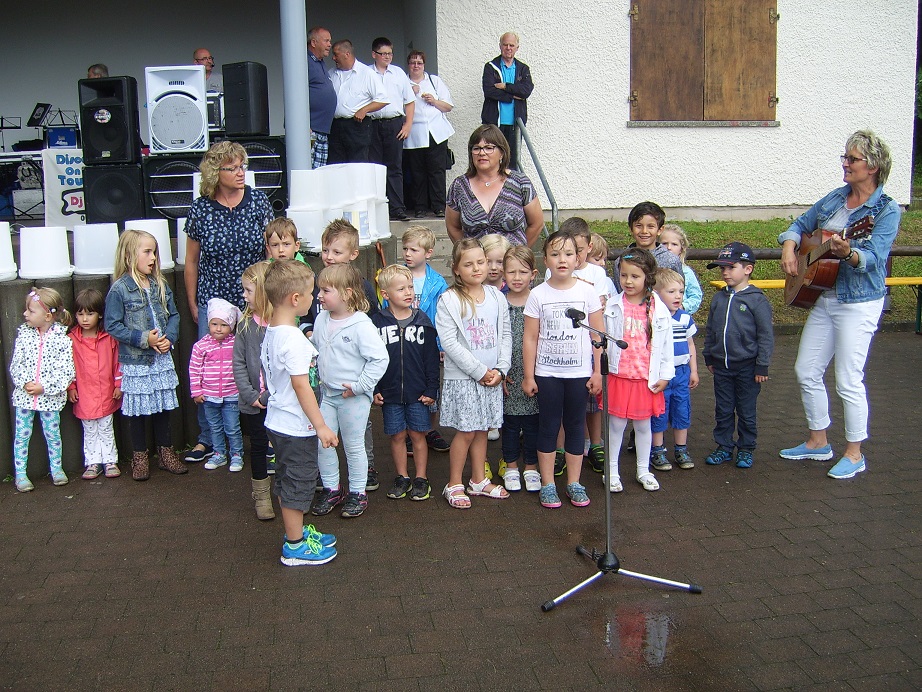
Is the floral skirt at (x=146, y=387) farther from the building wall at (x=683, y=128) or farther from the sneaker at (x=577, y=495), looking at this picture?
the building wall at (x=683, y=128)

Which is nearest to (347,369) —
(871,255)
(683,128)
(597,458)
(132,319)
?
(132,319)

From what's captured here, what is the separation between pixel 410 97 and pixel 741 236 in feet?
14.9

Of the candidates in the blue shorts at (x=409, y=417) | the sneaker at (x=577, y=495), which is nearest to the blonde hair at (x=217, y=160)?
the blue shorts at (x=409, y=417)

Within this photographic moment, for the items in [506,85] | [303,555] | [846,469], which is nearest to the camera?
[303,555]

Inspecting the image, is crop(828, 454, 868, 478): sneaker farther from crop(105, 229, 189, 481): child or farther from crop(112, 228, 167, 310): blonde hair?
crop(112, 228, 167, 310): blonde hair

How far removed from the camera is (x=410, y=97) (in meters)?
10.3

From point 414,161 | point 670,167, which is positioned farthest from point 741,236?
point 414,161

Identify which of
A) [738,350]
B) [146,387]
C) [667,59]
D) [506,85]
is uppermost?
[667,59]

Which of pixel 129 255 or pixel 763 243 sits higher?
pixel 129 255

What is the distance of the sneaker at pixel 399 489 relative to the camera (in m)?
5.36

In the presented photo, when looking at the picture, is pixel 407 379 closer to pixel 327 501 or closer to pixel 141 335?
pixel 327 501

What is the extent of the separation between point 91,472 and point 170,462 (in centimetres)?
47

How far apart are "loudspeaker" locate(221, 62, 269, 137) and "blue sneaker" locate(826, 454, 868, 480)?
17.1 feet

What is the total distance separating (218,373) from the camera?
568 centimetres
